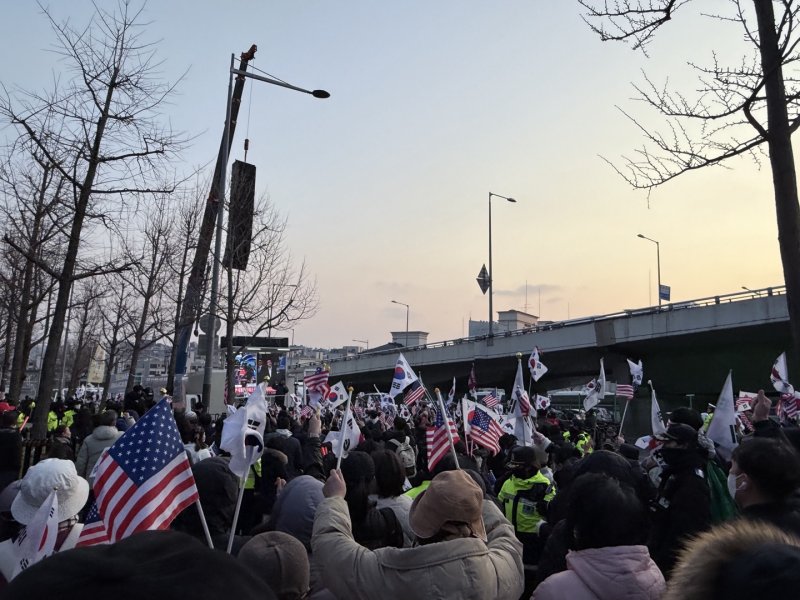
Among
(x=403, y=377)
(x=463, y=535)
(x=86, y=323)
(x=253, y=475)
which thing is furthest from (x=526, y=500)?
(x=86, y=323)

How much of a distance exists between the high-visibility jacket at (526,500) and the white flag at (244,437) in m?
2.62

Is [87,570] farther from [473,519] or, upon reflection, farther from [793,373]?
[793,373]

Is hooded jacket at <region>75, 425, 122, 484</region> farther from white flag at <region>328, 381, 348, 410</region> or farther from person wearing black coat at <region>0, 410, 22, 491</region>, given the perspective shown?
white flag at <region>328, 381, 348, 410</region>

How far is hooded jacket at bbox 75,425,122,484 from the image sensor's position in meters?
9.20

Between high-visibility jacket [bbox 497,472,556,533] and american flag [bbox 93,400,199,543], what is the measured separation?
3.74 metres

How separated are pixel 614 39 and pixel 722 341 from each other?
30.1 meters

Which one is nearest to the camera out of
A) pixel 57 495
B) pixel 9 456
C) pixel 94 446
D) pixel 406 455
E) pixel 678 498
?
pixel 57 495

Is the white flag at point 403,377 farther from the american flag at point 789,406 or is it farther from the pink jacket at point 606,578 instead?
the pink jacket at point 606,578

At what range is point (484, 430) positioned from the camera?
1006cm

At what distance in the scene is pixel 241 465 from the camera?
533cm

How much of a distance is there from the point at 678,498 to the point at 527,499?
2.34m

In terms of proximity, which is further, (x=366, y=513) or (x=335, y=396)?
(x=335, y=396)

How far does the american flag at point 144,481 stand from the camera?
392cm

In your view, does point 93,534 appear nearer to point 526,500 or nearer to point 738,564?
point 738,564
